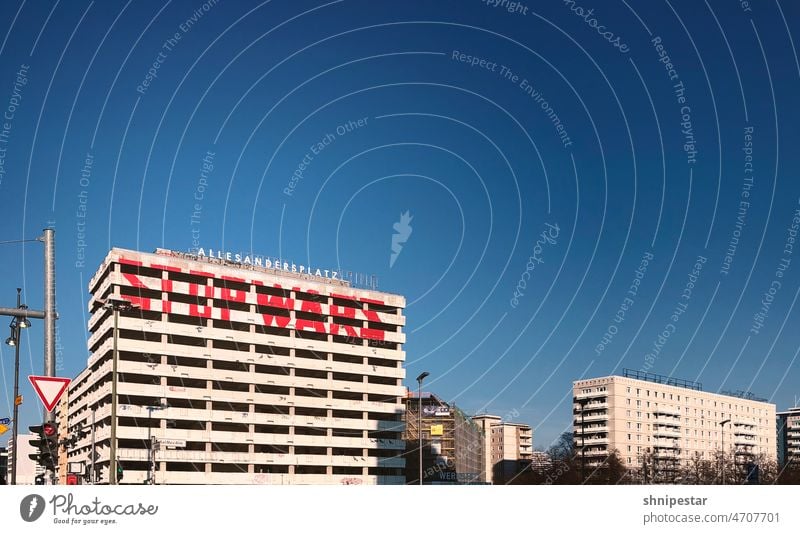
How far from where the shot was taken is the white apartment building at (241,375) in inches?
4811

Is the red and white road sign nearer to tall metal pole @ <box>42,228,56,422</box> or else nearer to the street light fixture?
tall metal pole @ <box>42,228,56,422</box>

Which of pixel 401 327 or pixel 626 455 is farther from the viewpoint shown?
pixel 626 455

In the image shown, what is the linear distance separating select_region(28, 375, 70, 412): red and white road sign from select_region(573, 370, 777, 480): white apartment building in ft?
533

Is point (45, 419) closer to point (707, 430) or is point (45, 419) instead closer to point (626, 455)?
point (626, 455)

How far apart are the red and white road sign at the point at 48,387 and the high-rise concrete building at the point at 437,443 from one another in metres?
129

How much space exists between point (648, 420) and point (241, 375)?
90770mm

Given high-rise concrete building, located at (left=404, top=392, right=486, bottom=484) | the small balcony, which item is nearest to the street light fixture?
high-rise concrete building, located at (left=404, top=392, right=486, bottom=484)

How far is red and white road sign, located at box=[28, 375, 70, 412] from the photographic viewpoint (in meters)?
Result: 19.0

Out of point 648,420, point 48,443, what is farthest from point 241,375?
point 48,443

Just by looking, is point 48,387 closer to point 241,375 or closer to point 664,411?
point 241,375

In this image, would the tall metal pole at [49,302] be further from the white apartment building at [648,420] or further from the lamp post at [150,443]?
the white apartment building at [648,420]

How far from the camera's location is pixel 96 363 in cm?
12888
